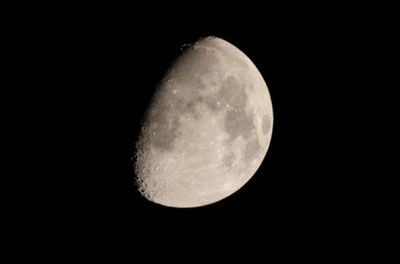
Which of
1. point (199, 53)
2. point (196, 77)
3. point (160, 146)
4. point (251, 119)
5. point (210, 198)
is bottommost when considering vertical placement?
point (210, 198)

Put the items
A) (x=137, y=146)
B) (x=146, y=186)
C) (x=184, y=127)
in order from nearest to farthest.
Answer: (x=184, y=127), (x=137, y=146), (x=146, y=186)

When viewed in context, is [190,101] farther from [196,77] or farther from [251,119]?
[251,119]

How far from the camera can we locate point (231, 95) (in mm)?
2129

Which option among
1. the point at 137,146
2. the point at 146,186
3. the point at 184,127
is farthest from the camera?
the point at 146,186

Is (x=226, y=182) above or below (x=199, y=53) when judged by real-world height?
below

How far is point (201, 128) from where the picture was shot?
2.04m

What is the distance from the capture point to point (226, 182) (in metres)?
2.29

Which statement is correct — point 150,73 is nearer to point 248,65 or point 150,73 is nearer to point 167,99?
point 167,99

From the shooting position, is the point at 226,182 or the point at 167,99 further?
the point at 226,182

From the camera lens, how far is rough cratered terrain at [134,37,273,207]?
6.73ft

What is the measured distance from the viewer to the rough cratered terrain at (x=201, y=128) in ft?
6.73

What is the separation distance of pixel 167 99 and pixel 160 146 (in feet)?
0.99

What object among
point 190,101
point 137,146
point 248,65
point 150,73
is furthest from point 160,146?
point 248,65

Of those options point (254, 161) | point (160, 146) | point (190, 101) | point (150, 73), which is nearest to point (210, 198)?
point (254, 161)
